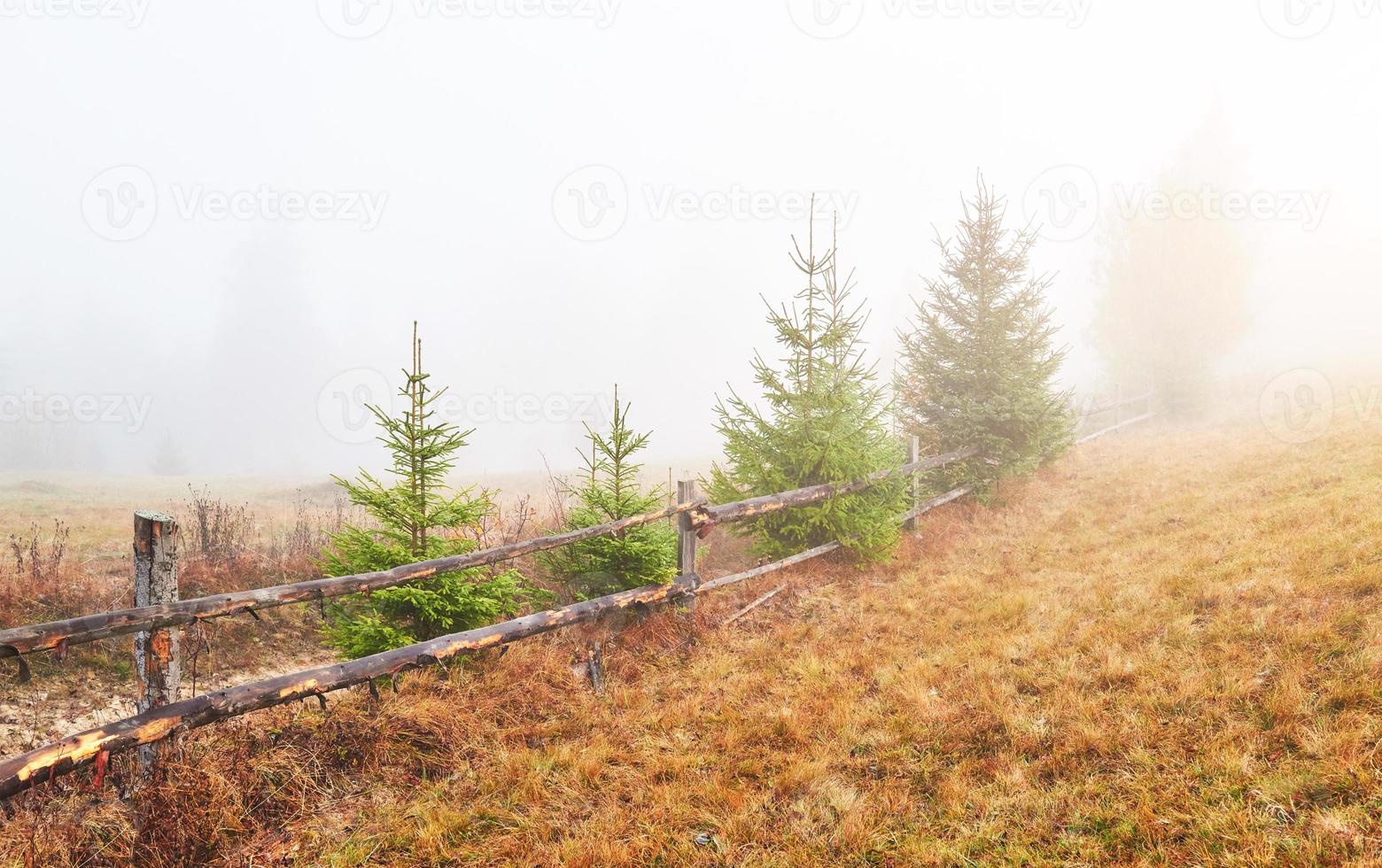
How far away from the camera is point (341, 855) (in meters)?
3.48

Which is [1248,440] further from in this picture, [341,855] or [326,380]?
[326,380]

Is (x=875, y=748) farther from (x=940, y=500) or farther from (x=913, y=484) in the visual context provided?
(x=940, y=500)

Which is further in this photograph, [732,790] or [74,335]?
[74,335]

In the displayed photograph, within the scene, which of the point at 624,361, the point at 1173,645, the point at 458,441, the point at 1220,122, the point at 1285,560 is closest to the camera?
the point at 1173,645

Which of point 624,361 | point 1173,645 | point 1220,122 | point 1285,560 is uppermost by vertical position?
point 624,361

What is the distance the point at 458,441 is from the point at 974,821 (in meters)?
4.94

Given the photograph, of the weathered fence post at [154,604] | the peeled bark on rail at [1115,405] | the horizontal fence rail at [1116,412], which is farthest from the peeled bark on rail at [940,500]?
the peeled bark on rail at [1115,405]

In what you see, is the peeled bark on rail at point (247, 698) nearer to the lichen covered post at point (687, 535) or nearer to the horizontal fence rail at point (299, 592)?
the horizontal fence rail at point (299, 592)

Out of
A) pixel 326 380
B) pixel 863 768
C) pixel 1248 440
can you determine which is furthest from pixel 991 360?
pixel 326 380

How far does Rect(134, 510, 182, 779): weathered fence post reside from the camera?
3828mm

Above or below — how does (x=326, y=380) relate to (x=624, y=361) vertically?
below

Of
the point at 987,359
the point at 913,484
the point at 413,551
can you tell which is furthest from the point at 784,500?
the point at 987,359

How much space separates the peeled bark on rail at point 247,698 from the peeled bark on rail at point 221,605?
1.66ft

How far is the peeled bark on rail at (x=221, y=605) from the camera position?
3.21 metres
